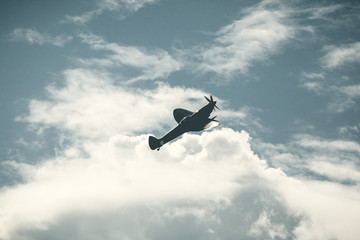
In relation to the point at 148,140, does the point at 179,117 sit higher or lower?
higher

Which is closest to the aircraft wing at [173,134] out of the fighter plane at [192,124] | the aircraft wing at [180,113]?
the fighter plane at [192,124]

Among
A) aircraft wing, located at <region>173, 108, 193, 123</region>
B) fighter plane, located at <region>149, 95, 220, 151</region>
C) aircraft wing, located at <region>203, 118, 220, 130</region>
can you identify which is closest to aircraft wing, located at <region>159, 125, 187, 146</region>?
fighter plane, located at <region>149, 95, 220, 151</region>

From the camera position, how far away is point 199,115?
57938 mm

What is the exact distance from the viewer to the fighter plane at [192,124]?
2277 inches

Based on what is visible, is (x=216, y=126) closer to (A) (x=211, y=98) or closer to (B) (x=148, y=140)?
(A) (x=211, y=98)

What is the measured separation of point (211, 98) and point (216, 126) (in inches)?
204

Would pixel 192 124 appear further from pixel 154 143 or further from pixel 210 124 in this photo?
pixel 154 143

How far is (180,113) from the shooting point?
6388 centimetres

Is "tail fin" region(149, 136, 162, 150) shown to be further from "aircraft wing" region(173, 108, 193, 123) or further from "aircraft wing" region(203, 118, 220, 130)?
"aircraft wing" region(203, 118, 220, 130)

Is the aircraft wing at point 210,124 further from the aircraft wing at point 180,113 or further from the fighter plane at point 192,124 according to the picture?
the aircraft wing at point 180,113

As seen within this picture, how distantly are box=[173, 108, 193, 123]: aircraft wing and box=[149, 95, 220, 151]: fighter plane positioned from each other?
3.08 meters

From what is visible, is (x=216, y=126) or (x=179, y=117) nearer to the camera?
(x=216, y=126)

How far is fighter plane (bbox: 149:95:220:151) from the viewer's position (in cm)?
5784

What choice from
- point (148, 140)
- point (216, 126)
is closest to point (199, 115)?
point (216, 126)
